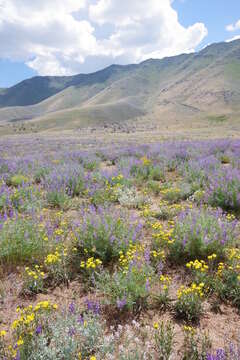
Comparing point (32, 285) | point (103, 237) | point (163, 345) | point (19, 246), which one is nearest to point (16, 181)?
point (19, 246)

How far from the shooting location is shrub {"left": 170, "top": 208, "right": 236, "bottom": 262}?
3.65 metres

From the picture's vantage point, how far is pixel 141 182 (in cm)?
813

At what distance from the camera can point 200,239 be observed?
3641mm

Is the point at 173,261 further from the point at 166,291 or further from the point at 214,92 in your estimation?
the point at 214,92

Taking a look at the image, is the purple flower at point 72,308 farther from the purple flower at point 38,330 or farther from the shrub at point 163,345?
the shrub at point 163,345

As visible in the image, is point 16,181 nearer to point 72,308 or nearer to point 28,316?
point 72,308

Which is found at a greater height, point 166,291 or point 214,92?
point 214,92

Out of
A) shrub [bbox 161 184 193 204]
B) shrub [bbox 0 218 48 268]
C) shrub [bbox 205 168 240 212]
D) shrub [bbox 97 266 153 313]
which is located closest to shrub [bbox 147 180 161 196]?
shrub [bbox 161 184 193 204]

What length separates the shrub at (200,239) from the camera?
3654 mm

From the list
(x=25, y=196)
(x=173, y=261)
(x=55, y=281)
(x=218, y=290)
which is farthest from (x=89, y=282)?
(x=25, y=196)

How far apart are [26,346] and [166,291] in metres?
1.54

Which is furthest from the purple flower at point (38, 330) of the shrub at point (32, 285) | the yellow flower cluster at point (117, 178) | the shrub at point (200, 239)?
the yellow flower cluster at point (117, 178)

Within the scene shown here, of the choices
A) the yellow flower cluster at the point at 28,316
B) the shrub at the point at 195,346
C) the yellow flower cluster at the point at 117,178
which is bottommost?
the shrub at the point at 195,346

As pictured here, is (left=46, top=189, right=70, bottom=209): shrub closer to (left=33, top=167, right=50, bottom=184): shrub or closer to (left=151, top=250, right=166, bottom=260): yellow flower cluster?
(left=33, top=167, right=50, bottom=184): shrub
